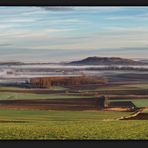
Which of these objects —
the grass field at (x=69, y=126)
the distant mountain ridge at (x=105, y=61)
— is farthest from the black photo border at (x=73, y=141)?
the distant mountain ridge at (x=105, y=61)

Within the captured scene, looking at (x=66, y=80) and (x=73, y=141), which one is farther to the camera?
(x=66, y=80)

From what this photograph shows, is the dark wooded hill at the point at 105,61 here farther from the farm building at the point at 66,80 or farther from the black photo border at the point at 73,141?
the black photo border at the point at 73,141

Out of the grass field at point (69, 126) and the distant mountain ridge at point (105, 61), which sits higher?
the distant mountain ridge at point (105, 61)

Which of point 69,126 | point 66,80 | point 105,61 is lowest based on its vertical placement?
point 69,126

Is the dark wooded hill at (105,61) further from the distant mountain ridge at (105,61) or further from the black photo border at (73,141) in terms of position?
the black photo border at (73,141)

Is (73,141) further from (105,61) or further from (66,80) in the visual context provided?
(105,61)

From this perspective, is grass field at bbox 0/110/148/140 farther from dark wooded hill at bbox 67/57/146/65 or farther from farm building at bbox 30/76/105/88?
dark wooded hill at bbox 67/57/146/65

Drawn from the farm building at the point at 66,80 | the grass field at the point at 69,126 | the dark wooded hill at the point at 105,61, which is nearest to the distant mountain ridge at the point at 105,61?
the dark wooded hill at the point at 105,61

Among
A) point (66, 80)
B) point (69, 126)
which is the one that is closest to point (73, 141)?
point (69, 126)

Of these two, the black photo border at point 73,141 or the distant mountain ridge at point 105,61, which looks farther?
the distant mountain ridge at point 105,61
